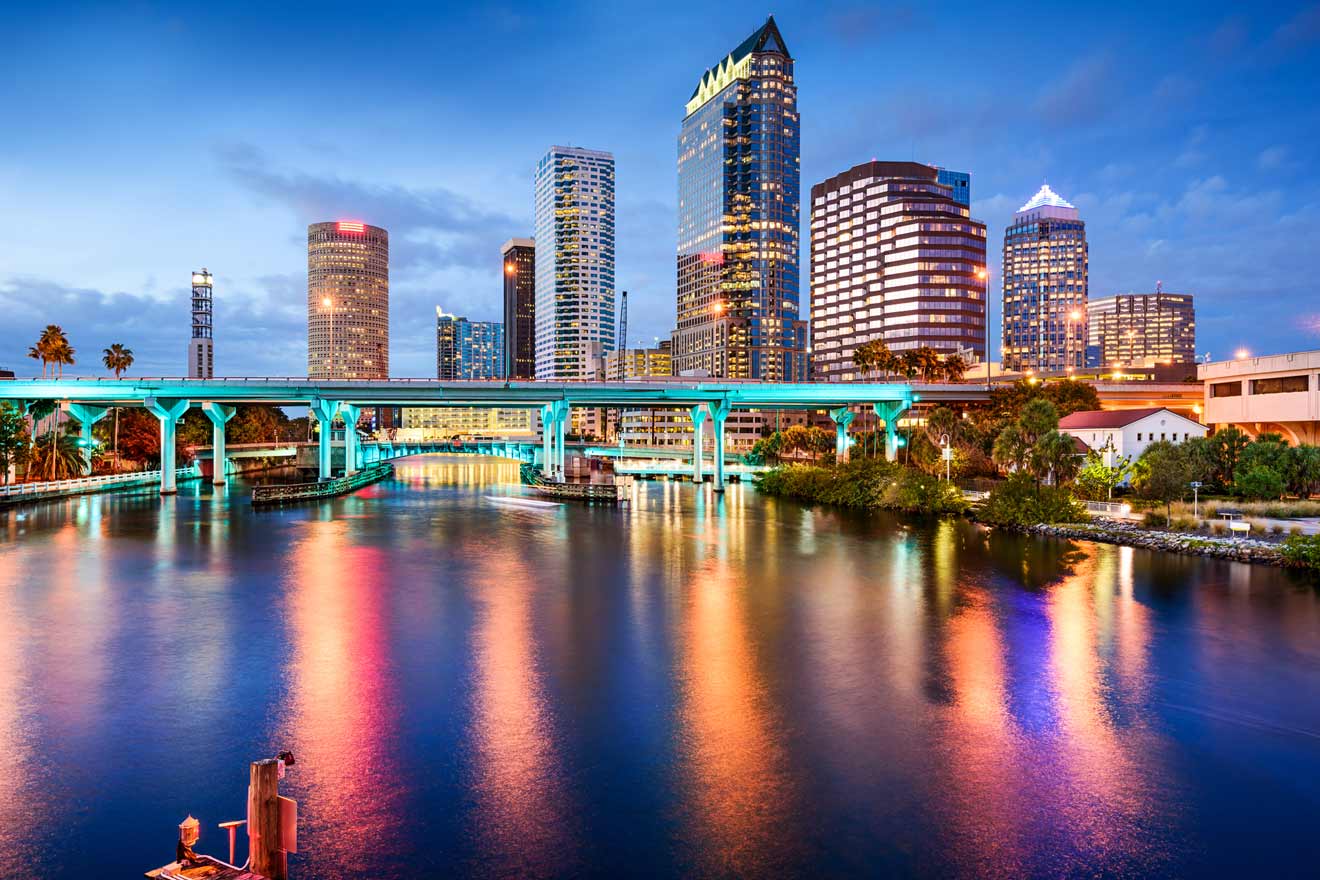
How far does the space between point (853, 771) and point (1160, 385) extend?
371 ft

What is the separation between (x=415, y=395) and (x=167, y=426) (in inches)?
1039

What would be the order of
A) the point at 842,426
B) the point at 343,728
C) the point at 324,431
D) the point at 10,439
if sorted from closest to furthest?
the point at 343,728 < the point at 10,439 < the point at 324,431 < the point at 842,426

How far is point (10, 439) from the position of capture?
71.8m

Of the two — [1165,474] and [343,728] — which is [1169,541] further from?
[343,728]

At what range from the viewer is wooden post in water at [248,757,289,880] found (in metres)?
10.0

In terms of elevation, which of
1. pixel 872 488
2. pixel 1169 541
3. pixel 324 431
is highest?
pixel 324 431

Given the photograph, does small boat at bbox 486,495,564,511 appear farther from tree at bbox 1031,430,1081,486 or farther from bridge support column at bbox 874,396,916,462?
bridge support column at bbox 874,396,916,462

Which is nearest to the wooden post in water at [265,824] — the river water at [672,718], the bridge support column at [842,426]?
the river water at [672,718]

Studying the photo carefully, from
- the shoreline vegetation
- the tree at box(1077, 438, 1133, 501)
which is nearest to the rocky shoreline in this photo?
the shoreline vegetation

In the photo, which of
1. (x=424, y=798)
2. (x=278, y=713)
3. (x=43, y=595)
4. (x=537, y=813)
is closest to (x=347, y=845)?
(x=424, y=798)

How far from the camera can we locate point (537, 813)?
525 inches

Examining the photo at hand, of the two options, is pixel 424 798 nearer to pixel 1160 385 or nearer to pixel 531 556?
pixel 531 556

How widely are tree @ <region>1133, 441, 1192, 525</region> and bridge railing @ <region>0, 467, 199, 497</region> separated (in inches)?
3599

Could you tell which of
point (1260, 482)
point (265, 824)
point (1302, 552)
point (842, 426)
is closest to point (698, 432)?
point (842, 426)
